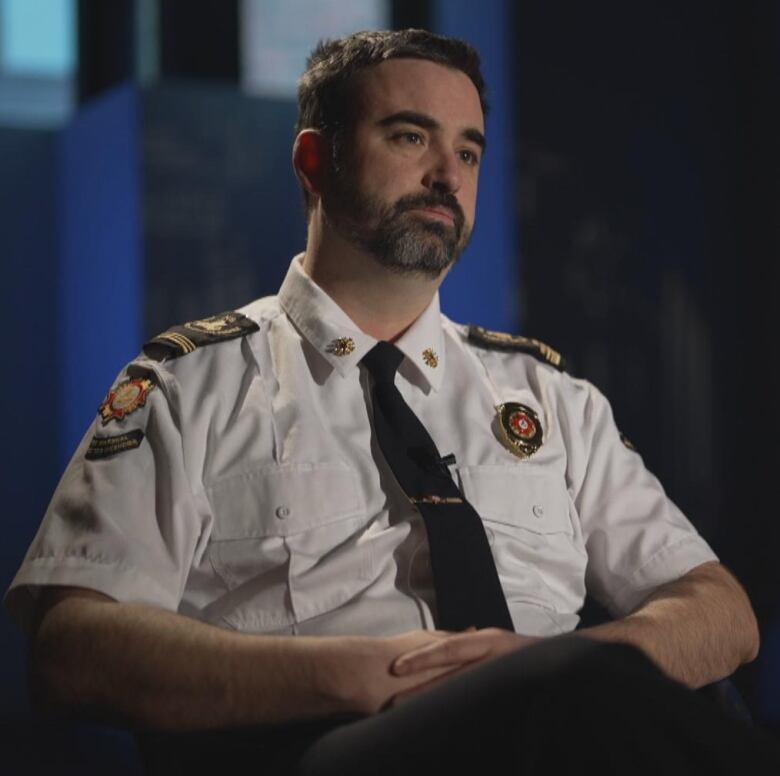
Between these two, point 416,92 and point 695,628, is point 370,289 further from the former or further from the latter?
point 695,628

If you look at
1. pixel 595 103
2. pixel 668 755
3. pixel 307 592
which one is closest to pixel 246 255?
pixel 595 103

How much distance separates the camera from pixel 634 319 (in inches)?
152

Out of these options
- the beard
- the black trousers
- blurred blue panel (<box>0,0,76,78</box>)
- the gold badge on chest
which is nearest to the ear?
the beard

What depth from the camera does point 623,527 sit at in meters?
2.14

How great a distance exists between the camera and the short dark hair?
7.07 ft

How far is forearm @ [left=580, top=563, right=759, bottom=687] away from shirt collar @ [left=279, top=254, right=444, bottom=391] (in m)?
0.44

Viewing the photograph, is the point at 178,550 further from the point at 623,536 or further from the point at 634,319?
the point at 634,319

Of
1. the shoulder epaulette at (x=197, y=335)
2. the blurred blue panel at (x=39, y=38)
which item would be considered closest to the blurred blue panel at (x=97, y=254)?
the blurred blue panel at (x=39, y=38)

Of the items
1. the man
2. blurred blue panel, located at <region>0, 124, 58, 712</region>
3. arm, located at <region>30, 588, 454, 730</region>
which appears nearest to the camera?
the man

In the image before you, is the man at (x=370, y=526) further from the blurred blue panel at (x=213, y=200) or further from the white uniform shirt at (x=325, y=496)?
the blurred blue panel at (x=213, y=200)

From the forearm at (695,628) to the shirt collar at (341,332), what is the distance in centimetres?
44

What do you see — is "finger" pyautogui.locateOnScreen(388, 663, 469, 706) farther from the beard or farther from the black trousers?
the beard

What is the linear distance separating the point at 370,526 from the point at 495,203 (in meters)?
1.95

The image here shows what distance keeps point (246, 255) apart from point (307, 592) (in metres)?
2.15
